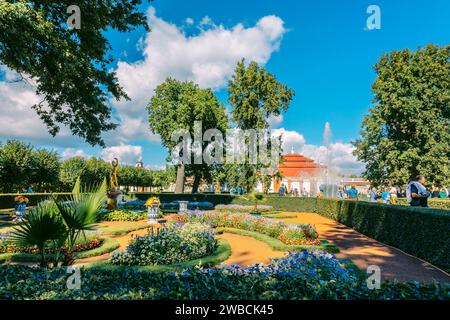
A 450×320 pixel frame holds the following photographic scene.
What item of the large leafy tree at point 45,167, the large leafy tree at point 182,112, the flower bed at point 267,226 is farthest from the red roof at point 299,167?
the flower bed at point 267,226

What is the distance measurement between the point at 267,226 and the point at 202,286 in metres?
9.19

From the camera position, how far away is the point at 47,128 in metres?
15.6

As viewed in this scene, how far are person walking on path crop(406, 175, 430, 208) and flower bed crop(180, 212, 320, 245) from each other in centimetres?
393

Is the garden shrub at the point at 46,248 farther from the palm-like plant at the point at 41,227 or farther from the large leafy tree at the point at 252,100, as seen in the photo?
the large leafy tree at the point at 252,100

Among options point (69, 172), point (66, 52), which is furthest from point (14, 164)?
point (66, 52)

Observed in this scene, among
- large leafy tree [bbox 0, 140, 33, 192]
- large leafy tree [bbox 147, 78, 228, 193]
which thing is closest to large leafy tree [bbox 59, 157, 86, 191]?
large leafy tree [bbox 0, 140, 33, 192]

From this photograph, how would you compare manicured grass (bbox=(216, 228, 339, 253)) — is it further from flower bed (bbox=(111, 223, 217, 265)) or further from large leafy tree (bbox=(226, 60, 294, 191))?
large leafy tree (bbox=(226, 60, 294, 191))

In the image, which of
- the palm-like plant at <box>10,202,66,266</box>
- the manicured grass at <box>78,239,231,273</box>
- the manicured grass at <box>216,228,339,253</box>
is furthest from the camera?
the manicured grass at <box>216,228,339,253</box>

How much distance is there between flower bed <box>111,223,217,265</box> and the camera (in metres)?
7.29

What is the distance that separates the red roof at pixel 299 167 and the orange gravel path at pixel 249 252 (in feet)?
165

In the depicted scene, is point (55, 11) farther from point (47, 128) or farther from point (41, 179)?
point (41, 179)

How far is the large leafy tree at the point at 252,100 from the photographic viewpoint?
95.9 ft

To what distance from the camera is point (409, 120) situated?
73.2 feet
